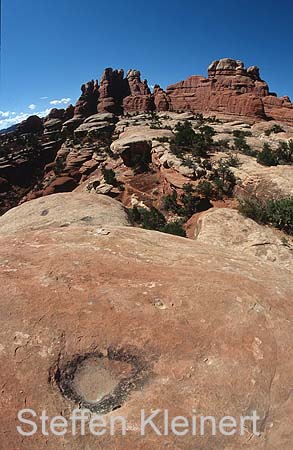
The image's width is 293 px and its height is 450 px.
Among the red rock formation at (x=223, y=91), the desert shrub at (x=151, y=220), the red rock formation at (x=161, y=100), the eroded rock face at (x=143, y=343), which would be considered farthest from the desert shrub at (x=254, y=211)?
the red rock formation at (x=161, y=100)

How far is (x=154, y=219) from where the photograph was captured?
18.1 meters

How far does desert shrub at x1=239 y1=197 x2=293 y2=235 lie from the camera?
44.1 ft

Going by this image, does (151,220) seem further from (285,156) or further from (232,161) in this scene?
(285,156)

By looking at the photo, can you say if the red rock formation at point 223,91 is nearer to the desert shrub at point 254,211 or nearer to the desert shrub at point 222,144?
the desert shrub at point 222,144

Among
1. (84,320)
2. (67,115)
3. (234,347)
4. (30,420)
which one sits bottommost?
(30,420)

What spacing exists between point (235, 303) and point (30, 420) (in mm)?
3171

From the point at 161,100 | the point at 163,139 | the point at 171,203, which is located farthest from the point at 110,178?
the point at 161,100

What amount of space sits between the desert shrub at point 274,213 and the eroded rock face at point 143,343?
8536 millimetres

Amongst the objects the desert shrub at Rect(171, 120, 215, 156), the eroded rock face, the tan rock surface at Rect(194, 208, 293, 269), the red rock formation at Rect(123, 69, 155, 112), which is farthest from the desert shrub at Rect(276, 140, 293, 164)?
the red rock formation at Rect(123, 69, 155, 112)

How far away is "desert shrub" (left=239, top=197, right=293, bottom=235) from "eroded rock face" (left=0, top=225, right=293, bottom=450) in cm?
854

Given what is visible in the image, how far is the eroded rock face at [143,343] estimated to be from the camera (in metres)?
3.50

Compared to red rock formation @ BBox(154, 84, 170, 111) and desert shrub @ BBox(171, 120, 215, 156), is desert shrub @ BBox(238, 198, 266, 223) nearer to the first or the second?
desert shrub @ BBox(171, 120, 215, 156)

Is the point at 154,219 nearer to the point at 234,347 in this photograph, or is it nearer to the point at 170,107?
the point at 234,347

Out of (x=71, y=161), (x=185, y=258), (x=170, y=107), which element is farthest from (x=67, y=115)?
(x=185, y=258)
